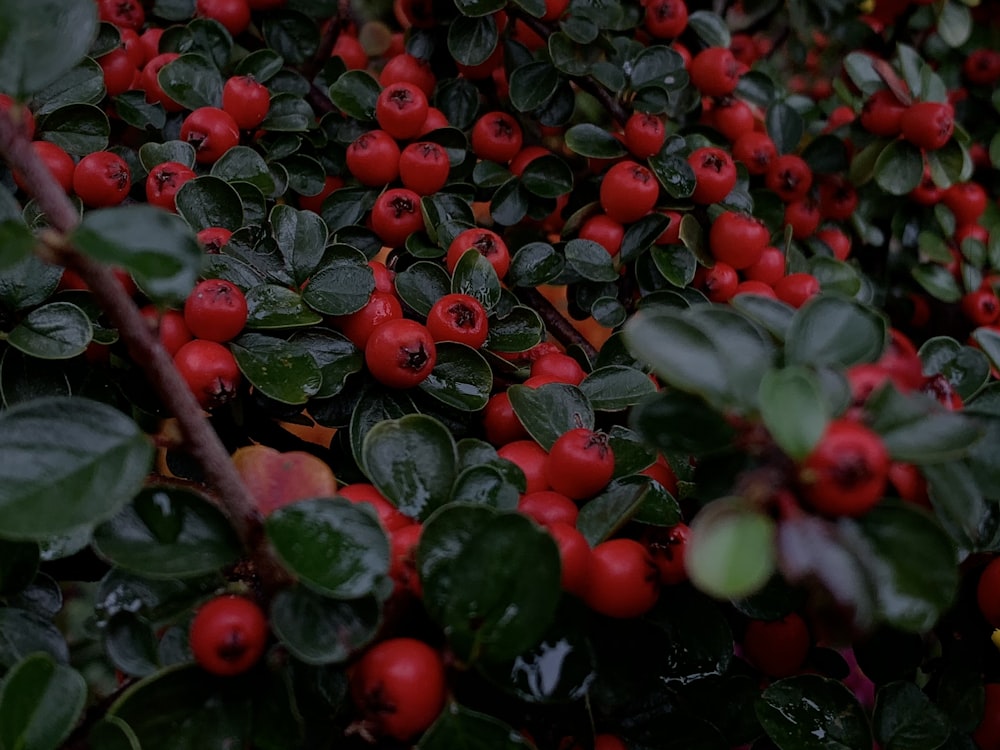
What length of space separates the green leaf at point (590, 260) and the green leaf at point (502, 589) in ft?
1.90

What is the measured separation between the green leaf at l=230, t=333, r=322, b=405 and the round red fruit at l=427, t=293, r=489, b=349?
0.47 feet

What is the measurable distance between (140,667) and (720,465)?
48 cm

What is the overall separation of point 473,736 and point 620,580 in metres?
0.18

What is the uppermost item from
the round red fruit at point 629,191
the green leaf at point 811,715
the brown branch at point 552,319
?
the round red fruit at point 629,191

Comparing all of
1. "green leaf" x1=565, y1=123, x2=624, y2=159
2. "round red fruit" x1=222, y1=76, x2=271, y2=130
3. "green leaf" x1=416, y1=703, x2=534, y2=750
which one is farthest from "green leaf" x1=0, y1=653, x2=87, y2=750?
"green leaf" x1=565, y1=123, x2=624, y2=159

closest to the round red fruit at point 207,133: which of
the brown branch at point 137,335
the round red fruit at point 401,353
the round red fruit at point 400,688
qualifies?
the round red fruit at point 401,353

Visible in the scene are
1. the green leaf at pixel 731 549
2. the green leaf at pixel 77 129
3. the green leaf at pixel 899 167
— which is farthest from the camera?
the green leaf at pixel 899 167

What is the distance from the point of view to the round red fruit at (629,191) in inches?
43.1

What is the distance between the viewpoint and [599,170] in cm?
127

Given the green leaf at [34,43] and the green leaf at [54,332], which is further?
the green leaf at [54,332]

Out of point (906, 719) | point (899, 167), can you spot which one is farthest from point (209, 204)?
point (899, 167)

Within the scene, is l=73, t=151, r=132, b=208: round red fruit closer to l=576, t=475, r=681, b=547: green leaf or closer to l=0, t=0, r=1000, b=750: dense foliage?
l=0, t=0, r=1000, b=750: dense foliage

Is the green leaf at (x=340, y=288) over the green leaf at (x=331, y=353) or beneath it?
over

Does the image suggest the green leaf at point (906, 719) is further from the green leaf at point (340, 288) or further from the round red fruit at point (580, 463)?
the green leaf at point (340, 288)
